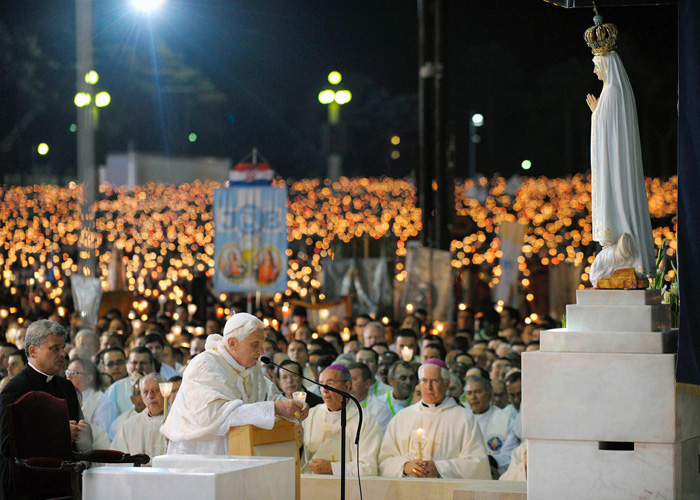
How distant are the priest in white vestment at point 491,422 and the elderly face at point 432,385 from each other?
89 centimetres

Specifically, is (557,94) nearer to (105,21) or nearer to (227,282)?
(105,21)

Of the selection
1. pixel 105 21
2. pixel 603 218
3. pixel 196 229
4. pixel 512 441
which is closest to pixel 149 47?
pixel 105 21

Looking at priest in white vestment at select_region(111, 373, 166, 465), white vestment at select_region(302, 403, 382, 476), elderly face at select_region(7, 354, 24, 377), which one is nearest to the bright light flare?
elderly face at select_region(7, 354, 24, 377)

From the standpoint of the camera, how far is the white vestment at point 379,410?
9.97 metres

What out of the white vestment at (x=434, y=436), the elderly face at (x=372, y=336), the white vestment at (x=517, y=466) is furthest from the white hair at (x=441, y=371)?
the elderly face at (x=372, y=336)

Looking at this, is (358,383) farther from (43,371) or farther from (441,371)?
(43,371)

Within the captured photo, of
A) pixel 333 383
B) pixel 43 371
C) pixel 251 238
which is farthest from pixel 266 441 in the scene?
pixel 251 238

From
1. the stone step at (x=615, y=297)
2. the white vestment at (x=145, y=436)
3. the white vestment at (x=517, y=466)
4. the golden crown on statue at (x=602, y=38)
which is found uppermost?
the golden crown on statue at (x=602, y=38)

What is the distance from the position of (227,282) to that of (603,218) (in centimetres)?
1006

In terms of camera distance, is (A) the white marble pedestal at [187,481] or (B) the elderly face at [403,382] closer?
(A) the white marble pedestal at [187,481]

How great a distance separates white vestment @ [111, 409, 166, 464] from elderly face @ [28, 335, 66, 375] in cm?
333

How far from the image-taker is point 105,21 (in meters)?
26.3

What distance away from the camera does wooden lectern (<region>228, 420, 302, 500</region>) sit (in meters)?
6.30

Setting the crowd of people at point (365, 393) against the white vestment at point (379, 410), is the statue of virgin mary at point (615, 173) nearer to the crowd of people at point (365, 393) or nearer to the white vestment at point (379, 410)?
the crowd of people at point (365, 393)
